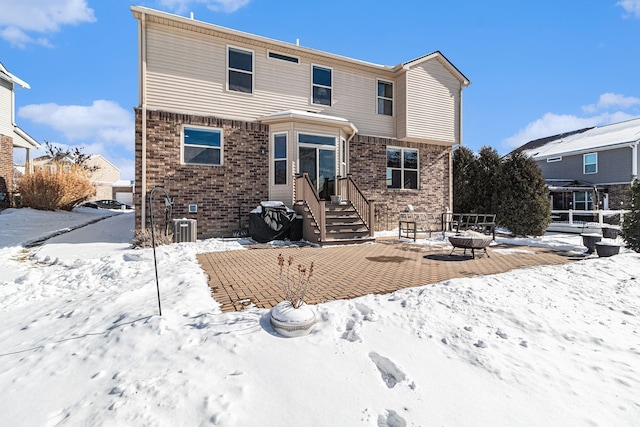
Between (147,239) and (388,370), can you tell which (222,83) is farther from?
(388,370)

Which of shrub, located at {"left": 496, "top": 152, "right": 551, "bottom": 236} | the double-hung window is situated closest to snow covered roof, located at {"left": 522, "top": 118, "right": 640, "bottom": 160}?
shrub, located at {"left": 496, "top": 152, "right": 551, "bottom": 236}

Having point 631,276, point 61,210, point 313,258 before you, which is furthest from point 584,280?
point 61,210

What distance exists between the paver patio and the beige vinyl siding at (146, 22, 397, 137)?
5496 millimetres

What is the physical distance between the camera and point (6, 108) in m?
15.5

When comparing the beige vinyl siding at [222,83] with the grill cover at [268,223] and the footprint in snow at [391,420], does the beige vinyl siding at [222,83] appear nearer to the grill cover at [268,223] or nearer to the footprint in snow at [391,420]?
the grill cover at [268,223]

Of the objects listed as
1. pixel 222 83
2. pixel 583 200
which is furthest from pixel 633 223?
pixel 583 200

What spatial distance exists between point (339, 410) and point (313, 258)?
16.1ft

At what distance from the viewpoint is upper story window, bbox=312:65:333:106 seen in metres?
12.2

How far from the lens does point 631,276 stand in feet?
18.4

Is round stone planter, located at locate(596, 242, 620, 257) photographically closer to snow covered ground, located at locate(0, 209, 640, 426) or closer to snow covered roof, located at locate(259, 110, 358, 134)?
snow covered ground, located at locate(0, 209, 640, 426)

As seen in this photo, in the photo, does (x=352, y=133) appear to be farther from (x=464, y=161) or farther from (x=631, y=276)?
(x=631, y=276)

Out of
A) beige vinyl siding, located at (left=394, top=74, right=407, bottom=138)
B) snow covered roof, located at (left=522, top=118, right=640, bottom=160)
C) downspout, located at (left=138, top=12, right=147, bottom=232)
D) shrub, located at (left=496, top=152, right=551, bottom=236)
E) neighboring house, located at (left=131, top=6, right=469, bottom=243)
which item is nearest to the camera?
downspout, located at (left=138, top=12, right=147, bottom=232)

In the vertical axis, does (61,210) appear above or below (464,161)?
below

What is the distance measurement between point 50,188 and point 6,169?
2.92 meters
